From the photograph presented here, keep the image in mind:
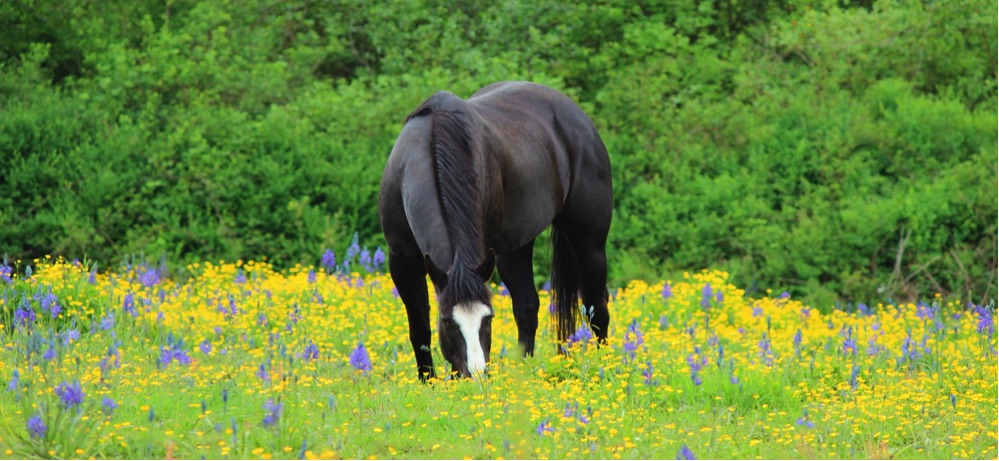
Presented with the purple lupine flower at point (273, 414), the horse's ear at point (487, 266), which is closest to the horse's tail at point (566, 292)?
the horse's ear at point (487, 266)

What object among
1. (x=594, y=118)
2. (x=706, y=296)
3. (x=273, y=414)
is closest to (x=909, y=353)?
(x=706, y=296)

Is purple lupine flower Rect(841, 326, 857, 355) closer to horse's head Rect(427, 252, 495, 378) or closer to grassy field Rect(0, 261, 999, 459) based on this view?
grassy field Rect(0, 261, 999, 459)

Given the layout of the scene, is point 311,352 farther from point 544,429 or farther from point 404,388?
point 544,429

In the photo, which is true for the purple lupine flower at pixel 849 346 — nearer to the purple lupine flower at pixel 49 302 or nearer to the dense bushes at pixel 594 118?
the dense bushes at pixel 594 118


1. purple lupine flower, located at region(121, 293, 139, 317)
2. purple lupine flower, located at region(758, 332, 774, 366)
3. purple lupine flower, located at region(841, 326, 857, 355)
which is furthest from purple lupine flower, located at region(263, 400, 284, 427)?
purple lupine flower, located at region(841, 326, 857, 355)

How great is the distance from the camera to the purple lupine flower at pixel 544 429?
4.65m

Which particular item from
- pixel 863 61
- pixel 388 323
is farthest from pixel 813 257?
pixel 388 323

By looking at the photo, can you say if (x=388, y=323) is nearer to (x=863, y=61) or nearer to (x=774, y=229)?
(x=774, y=229)

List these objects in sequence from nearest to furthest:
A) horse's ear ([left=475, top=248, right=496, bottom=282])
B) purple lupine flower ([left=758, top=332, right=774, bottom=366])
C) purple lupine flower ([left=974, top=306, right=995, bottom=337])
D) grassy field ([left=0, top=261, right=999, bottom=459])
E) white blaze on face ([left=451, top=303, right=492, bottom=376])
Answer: grassy field ([left=0, top=261, right=999, bottom=459]), white blaze on face ([left=451, top=303, right=492, bottom=376]), horse's ear ([left=475, top=248, right=496, bottom=282]), purple lupine flower ([left=974, top=306, right=995, bottom=337]), purple lupine flower ([left=758, top=332, right=774, bottom=366])

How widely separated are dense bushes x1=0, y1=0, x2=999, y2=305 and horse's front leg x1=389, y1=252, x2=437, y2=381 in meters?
4.95

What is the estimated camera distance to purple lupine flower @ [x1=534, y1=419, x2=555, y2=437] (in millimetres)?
4648

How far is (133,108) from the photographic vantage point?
12516 mm

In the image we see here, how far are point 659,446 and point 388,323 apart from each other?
3373 mm

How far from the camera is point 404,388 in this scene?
18.5 feet
